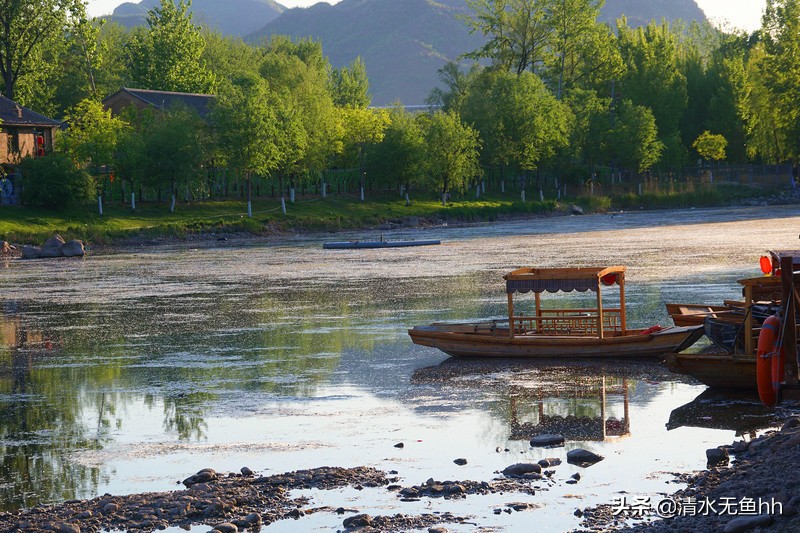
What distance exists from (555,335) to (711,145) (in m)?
113

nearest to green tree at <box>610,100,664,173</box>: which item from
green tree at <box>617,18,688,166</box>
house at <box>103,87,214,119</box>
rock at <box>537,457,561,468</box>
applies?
green tree at <box>617,18,688,166</box>

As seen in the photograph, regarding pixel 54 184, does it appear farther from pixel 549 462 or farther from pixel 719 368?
pixel 549 462

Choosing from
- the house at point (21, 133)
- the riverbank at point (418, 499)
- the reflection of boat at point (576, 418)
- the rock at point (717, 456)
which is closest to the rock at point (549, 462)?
the riverbank at point (418, 499)

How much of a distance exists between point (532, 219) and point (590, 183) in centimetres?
2092

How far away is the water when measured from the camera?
1723cm

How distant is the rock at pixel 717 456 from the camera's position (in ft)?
55.7

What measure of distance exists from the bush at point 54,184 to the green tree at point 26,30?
22331 mm

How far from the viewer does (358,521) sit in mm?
14414

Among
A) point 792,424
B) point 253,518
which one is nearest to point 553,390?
point 792,424

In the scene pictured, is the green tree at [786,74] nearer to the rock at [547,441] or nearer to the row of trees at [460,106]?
the row of trees at [460,106]

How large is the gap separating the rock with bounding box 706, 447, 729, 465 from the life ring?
230cm

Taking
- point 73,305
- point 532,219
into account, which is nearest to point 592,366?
point 73,305

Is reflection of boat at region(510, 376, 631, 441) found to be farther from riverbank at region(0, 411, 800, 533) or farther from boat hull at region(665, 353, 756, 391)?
riverbank at region(0, 411, 800, 533)

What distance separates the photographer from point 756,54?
117812mm
